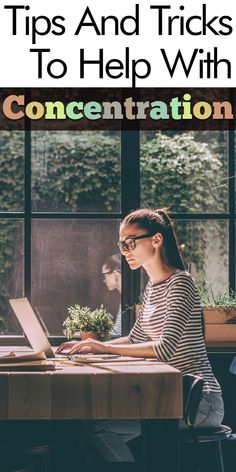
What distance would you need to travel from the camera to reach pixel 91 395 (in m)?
3.25

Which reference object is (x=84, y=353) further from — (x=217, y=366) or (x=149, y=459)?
(x=217, y=366)

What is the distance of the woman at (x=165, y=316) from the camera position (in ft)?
12.7

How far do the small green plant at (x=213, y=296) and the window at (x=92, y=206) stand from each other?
0.16 ft

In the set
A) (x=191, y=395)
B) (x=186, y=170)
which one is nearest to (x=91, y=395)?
(x=191, y=395)

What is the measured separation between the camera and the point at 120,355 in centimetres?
399

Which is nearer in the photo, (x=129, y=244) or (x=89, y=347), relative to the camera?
(x=89, y=347)

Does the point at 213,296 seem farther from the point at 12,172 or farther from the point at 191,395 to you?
the point at 191,395

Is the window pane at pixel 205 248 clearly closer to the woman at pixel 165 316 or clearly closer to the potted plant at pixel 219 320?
the potted plant at pixel 219 320

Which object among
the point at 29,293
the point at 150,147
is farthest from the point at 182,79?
the point at 29,293

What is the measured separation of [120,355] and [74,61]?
2.21 metres

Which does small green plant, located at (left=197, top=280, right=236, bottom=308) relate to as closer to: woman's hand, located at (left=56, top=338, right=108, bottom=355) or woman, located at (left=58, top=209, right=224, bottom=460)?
woman, located at (left=58, top=209, right=224, bottom=460)

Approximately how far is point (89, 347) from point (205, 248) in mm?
1751

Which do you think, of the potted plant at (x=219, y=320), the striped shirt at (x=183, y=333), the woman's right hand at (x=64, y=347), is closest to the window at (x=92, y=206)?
the potted plant at (x=219, y=320)

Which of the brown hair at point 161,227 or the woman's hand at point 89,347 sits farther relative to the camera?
the brown hair at point 161,227
